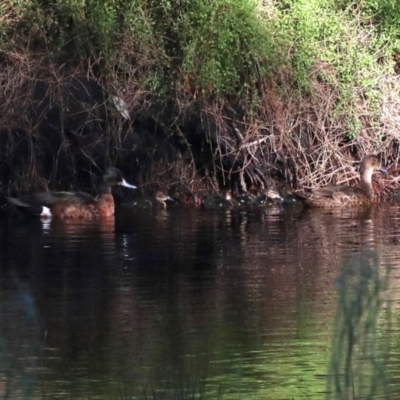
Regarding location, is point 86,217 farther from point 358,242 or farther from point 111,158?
point 358,242

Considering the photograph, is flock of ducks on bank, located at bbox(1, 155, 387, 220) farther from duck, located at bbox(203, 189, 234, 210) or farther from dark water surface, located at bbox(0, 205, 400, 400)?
dark water surface, located at bbox(0, 205, 400, 400)

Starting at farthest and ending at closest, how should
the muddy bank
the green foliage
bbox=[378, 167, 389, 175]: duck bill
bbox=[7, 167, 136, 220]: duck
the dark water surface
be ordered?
bbox=[378, 167, 389, 175]: duck bill, the muddy bank, the green foliage, bbox=[7, 167, 136, 220]: duck, the dark water surface

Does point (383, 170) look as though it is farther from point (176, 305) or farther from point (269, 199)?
point (176, 305)

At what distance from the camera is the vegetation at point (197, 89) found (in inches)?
682

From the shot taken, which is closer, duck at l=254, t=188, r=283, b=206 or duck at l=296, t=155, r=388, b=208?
duck at l=296, t=155, r=388, b=208

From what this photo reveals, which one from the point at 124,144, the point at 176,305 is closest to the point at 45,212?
the point at 124,144

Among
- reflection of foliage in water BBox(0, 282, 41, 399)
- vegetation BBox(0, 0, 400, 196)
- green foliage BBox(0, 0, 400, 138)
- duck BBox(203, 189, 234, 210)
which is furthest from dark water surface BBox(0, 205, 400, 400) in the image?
green foliage BBox(0, 0, 400, 138)

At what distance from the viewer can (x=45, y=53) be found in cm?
1741

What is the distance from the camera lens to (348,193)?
17.9 metres

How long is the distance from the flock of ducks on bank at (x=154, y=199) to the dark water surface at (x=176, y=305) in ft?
2.06

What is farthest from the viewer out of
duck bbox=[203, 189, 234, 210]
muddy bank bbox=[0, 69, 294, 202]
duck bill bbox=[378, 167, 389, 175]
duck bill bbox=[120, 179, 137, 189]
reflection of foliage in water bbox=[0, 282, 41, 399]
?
duck bill bbox=[378, 167, 389, 175]

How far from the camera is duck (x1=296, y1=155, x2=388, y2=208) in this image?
17734 mm

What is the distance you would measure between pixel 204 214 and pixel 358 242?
385cm

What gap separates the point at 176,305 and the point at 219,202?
8.04 m
